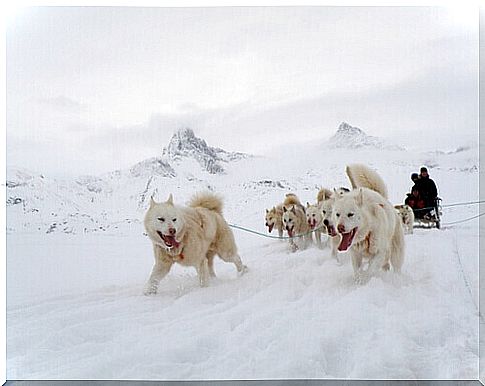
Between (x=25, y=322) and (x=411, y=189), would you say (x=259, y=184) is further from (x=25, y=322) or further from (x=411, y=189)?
(x=25, y=322)

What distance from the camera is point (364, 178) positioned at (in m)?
3.29

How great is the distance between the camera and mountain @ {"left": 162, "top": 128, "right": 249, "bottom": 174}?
10.8ft

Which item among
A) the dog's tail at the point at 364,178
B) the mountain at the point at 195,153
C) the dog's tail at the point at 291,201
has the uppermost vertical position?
the mountain at the point at 195,153

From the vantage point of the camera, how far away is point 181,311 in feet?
10.6

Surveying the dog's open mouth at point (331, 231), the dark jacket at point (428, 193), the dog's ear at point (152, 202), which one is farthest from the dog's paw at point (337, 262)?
the dog's ear at point (152, 202)

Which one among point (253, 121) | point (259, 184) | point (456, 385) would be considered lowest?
point (456, 385)

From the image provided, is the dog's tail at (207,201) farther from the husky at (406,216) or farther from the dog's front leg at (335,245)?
the husky at (406,216)

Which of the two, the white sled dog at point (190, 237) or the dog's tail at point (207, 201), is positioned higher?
the dog's tail at point (207, 201)

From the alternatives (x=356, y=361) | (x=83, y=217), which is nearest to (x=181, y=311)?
(x=83, y=217)

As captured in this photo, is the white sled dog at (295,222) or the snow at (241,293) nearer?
the snow at (241,293)

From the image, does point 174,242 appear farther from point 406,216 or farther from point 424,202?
point 424,202

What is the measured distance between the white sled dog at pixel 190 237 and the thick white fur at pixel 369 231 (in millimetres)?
553

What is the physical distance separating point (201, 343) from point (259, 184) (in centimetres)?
83

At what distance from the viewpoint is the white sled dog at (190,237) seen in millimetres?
3252
